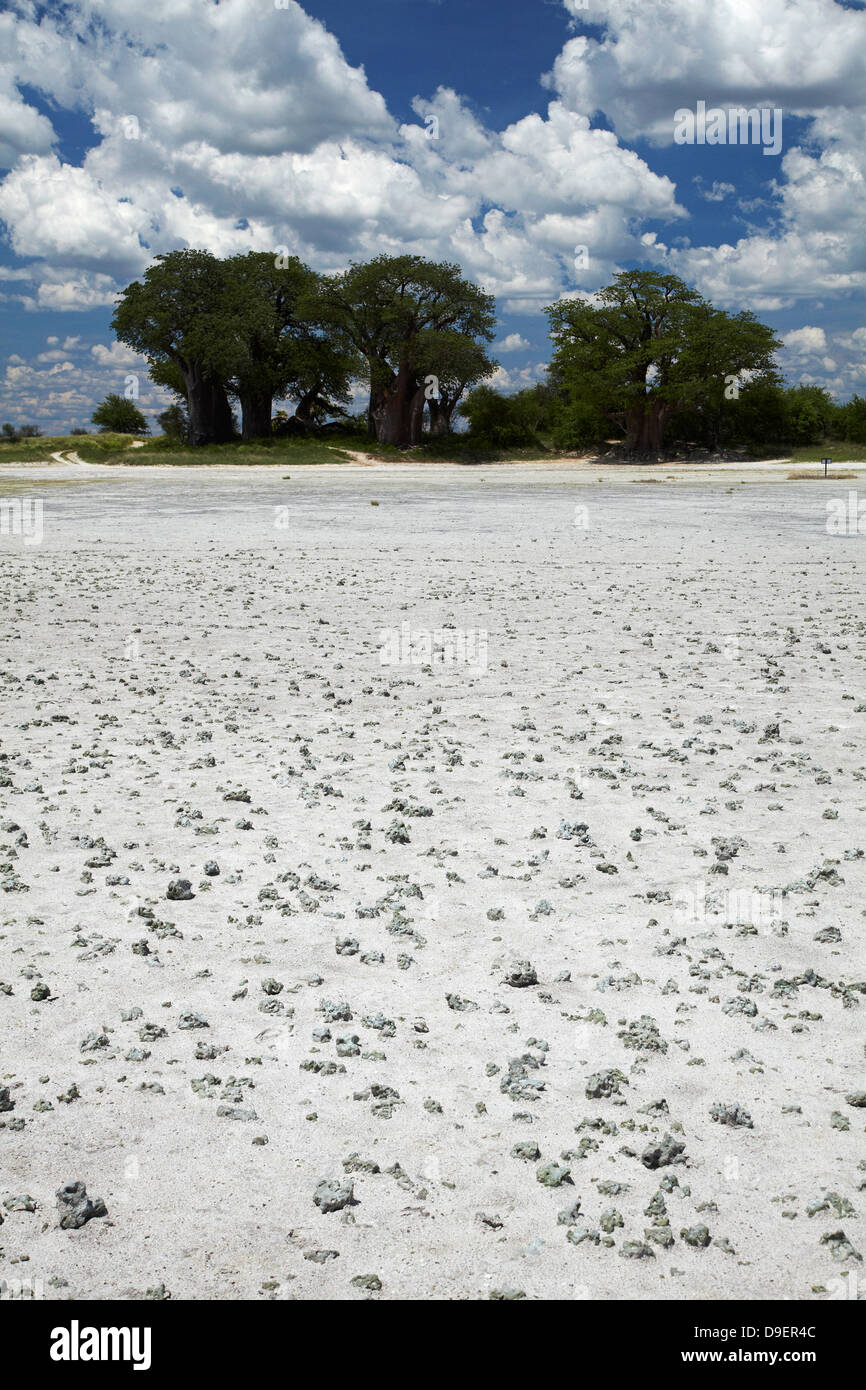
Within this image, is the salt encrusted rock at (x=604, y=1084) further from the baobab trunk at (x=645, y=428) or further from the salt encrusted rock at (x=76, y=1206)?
the baobab trunk at (x=645, y=428)

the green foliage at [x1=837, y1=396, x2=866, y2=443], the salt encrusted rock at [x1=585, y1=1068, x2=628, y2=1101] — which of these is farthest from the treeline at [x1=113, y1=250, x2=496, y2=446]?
the salt encrusted rock at [x1=585, y1=1068, x2=628, y2=1101]

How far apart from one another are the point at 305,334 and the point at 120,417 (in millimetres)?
52400

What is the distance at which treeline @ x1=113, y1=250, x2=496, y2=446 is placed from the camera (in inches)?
2825

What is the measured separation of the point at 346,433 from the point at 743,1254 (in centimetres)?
8571

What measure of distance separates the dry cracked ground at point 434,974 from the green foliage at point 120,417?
396ft

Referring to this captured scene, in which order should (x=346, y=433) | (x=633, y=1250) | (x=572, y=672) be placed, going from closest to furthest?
(x=633, y=1250)
(x=572, y=672)
(x=346, y=433)

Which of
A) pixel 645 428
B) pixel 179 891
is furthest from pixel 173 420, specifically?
pixel 179 891

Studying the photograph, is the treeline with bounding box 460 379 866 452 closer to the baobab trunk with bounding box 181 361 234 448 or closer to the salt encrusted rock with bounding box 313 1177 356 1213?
the baobab trunk with bounding box 181 361 234 448

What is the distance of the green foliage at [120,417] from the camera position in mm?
124312

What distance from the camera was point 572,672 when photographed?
38.4 ft

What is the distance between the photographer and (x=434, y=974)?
17.6ft

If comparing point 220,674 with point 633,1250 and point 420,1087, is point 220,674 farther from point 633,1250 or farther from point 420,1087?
point 633,1250

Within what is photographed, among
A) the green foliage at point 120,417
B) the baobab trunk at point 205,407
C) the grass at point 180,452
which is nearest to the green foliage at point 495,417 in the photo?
the grass at point 180,452
